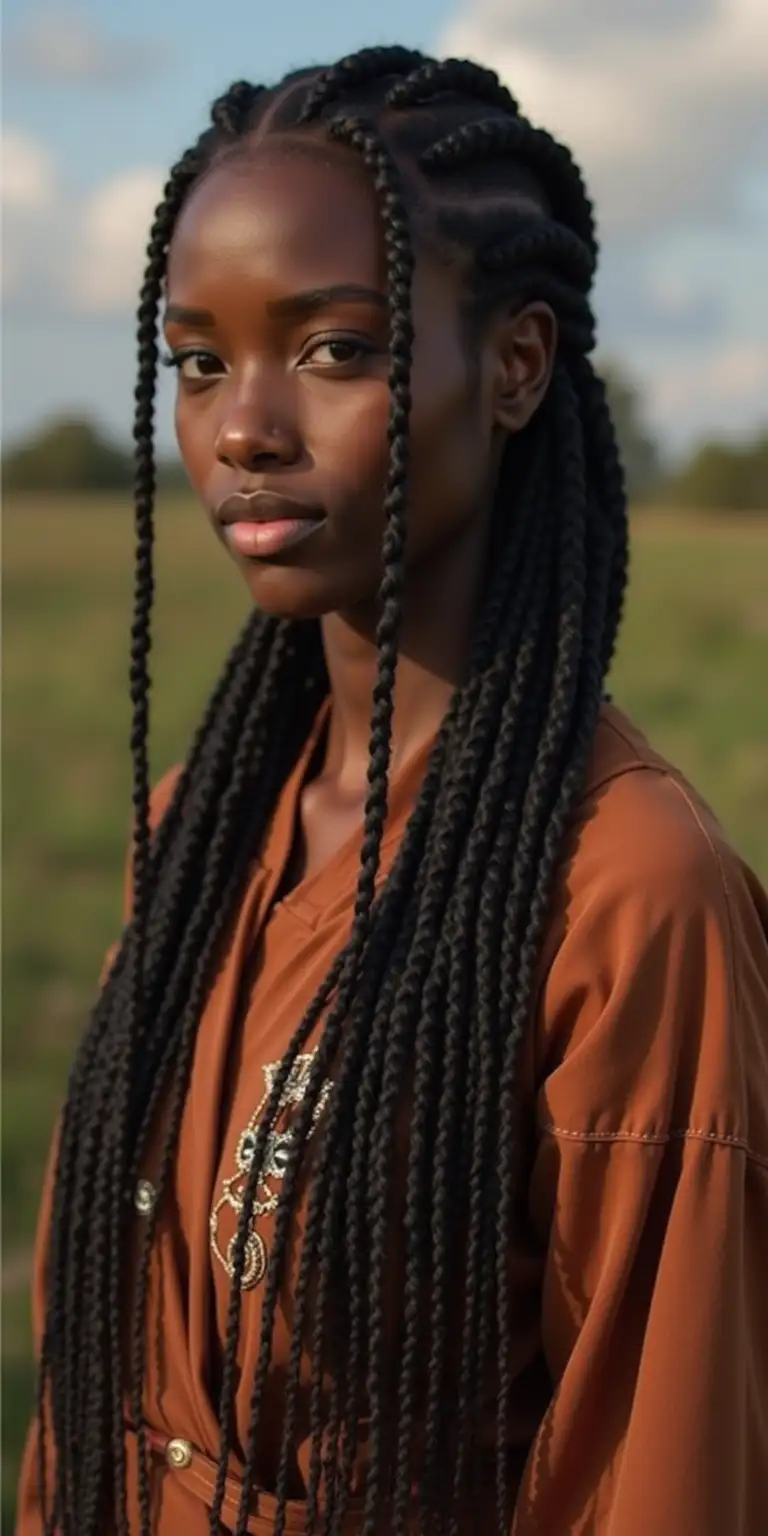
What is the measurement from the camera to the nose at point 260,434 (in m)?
1.50

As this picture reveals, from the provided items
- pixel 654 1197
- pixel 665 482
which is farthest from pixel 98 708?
pixel 654 1197

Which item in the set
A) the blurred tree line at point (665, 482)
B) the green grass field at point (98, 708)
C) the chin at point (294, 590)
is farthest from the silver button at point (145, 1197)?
the blurred tree line at point (665, 482)

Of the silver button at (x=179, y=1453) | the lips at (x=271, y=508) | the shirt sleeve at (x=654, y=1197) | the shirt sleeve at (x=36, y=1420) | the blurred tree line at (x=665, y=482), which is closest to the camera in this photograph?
the shirt sleeve at (x=654, y=1197)

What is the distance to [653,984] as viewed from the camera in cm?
142

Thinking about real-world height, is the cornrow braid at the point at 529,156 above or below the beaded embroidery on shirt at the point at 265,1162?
above

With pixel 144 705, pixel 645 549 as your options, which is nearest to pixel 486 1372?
pixel 144 705

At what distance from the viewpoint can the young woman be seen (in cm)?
143

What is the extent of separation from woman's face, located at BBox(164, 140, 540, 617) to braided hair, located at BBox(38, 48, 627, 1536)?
29 mm

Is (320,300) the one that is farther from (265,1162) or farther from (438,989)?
(265,1162)

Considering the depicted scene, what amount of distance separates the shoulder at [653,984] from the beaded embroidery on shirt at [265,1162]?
232 millimetres

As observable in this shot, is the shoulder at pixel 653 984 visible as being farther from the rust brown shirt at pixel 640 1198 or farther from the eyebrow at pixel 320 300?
the eyebrow at pixel 320 300

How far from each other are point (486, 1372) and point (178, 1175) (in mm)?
371

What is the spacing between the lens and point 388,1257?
4.96 ft

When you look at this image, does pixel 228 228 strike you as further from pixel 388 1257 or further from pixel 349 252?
pixel 388 1257
